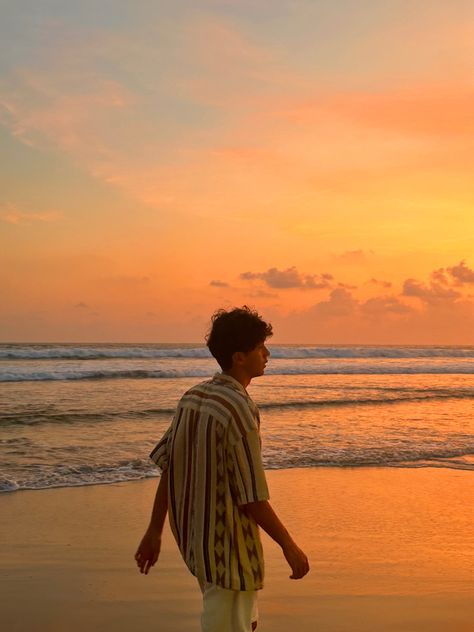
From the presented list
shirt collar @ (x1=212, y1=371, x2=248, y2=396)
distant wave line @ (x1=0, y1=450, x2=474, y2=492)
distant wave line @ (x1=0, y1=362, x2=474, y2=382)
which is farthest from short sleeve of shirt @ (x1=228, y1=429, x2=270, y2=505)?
distant wave line @ (x1=0, y1=362, x2=474, y2=382)

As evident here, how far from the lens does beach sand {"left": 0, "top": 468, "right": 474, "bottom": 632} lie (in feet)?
15.6

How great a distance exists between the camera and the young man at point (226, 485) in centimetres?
260

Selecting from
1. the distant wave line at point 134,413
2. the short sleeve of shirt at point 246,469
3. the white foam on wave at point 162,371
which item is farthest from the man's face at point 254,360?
the white foam on wave at point 162,371

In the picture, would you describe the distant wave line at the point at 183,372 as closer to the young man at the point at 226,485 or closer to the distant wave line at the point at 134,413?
the distant wave line at the point at 134,413

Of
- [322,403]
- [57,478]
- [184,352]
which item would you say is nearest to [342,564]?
[57,478]

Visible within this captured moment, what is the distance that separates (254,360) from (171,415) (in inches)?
521

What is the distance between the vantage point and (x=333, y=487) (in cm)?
875

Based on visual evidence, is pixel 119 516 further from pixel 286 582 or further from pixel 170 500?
pixel 170 500

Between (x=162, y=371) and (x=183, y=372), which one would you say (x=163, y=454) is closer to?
(x=162, y=371)

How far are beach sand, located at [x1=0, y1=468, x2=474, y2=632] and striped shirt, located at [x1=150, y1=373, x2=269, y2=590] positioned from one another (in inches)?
85.6

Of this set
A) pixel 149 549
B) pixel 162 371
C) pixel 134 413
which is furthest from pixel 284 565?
pixel 162 371

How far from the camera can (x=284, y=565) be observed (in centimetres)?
582

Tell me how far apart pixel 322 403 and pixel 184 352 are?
23.8 metres

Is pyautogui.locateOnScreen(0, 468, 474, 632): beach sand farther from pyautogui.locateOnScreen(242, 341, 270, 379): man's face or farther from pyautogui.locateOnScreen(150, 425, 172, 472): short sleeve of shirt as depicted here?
pyautogui.locateOnScreen(242, 341, 270, 379): man's face
